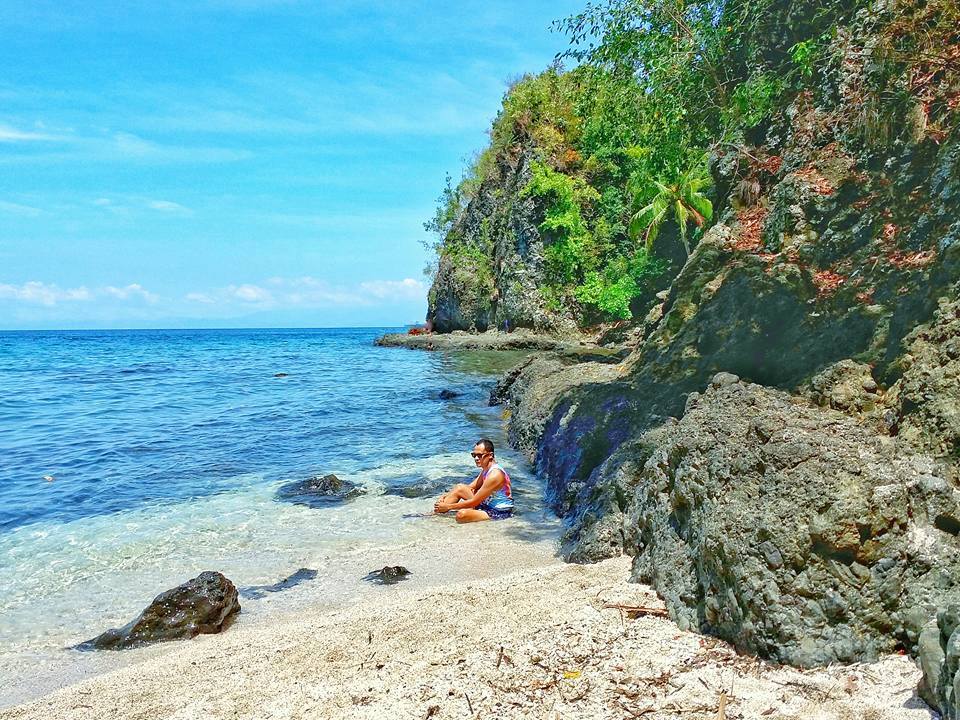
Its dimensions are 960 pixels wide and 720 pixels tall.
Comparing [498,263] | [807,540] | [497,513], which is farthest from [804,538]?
[498,263]

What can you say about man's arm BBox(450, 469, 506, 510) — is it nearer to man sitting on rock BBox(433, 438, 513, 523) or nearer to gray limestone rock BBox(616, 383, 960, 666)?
man sitting on rock BBox(433, 438, 513, 523)

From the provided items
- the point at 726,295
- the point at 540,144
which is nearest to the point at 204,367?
the point at 540,144

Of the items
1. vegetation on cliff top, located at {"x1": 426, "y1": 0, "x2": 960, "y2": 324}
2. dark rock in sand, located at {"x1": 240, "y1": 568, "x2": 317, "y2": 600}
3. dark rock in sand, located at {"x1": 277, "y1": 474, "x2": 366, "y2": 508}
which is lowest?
dark rock in sand, located at {"x1": 240, "y1": 568, "x2": 317, "y2": 600}

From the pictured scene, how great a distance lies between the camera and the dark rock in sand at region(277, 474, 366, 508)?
36.6 feet

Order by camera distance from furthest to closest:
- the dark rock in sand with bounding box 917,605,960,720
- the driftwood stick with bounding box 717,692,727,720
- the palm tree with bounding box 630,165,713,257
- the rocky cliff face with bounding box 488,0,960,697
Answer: the palm tree with bounding box 630,165,713,257 → the rocky cliff face with bounding box 488,0,960,697 → the driftwood stick with bounding box 717,692,727,720 → the dark rock in sand with bounding box 917,605,960,720

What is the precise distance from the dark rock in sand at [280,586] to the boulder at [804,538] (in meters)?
4.38

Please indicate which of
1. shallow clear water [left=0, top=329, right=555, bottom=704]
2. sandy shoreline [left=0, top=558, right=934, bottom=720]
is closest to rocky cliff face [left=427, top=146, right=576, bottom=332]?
shallow clear water [left=0, top=329, right=555, bottom=704]

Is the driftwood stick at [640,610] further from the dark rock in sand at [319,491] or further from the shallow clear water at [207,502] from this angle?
the dark rock in sand at [319,491]

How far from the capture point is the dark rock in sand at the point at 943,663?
9.59ft

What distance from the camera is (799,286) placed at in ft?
23.5

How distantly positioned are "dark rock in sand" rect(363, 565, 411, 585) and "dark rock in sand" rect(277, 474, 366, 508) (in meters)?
3.54

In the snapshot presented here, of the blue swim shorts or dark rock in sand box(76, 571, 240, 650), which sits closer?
dark rock in sand box(76, 571, 240, 650)

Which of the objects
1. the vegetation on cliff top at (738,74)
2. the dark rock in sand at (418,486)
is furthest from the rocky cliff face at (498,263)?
the dark rock in sand at (418,486)

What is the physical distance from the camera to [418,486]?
11820mm
